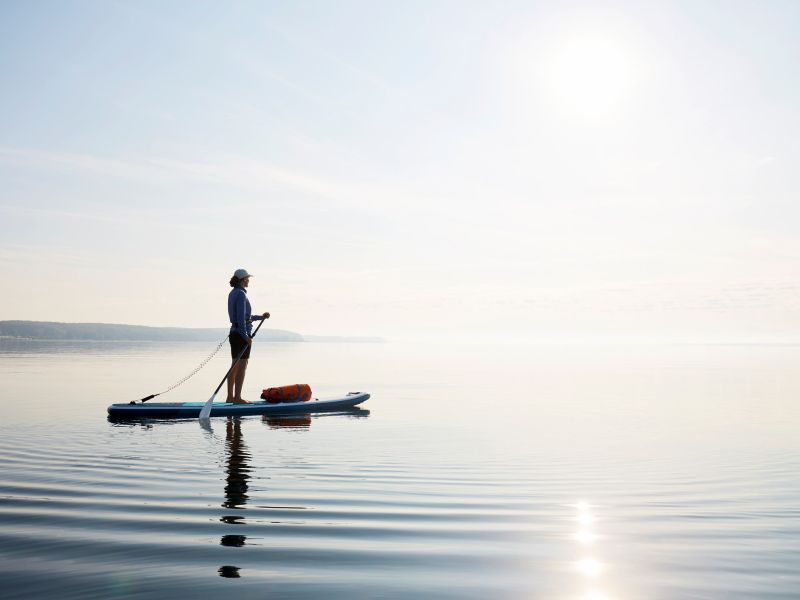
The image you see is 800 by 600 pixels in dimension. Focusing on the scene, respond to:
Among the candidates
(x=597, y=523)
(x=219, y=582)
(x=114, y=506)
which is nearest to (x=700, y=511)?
(x=597, y=523)

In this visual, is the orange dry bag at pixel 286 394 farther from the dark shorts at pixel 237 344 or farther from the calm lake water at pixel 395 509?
the calm lake water at pixel 395 509

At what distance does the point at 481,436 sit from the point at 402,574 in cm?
1027

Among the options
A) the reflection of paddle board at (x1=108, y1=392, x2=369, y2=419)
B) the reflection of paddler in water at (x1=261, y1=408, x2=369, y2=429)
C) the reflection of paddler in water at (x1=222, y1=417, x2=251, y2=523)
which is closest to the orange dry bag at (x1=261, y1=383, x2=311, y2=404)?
the reflection of paddle board at (x1=108, y1=392, x2=369, y2=419)

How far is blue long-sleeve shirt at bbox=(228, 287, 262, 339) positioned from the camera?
1761 cm

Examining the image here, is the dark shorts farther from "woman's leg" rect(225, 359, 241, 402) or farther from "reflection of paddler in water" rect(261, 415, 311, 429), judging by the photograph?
"reflection of paddler in water" rect(261, 415, 311, 429)

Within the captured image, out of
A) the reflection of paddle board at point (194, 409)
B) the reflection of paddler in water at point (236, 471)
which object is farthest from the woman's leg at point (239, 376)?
the reflection of paddler in water at point (236, 471)

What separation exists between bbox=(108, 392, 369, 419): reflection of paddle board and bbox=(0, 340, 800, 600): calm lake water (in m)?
0.36

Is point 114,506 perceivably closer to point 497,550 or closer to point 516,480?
point 497,550

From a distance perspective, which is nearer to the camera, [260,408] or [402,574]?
[402,574]

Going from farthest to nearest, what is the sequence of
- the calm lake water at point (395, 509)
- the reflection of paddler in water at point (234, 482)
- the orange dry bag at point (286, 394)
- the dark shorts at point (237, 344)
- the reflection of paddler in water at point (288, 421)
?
the orange dry bag at point (286, 394), the dark shorts at point (237, 344), the reflection of paddler in water at point (288, 421), the reflection of paddler in water at point (234, 482), the calm lake water at point (395, 509)

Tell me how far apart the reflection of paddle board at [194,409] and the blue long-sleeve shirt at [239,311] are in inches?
75.9

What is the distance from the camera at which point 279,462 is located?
428 inches

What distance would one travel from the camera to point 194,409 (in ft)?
55.8

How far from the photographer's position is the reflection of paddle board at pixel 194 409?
16.5m
